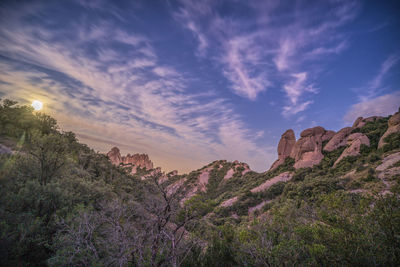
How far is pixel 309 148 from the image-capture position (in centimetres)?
4356

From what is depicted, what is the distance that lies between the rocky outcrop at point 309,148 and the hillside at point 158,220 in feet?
38.6

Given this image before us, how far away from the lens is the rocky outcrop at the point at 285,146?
51625mm

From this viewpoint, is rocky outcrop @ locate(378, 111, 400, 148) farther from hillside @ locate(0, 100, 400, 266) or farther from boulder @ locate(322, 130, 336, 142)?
boulder @ locate(322, 130, 336, 142)

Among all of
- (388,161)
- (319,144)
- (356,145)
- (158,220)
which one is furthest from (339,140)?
(158,220)

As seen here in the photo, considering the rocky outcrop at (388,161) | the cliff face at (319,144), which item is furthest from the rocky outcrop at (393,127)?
the rocky outcrop at (388,161)

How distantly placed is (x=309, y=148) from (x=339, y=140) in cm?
746

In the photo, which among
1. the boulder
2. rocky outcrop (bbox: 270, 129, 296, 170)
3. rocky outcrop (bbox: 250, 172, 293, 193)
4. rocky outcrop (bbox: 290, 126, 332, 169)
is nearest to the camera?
rocky outcrop (bbox: 250, 172, 293, 193)

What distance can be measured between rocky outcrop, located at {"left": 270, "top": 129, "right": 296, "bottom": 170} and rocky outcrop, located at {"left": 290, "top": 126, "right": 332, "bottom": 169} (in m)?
2.81

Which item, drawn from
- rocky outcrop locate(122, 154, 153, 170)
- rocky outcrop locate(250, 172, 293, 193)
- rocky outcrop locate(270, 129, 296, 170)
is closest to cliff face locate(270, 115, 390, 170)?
rocky outcrop locate(270, 129, 296, 170)

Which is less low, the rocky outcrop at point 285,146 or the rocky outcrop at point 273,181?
the rocky outcrop at point 285,146

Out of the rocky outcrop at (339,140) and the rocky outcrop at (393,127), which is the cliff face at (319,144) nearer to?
the rocky outcrop at (339,140)

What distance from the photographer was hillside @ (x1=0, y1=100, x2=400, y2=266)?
5.38m

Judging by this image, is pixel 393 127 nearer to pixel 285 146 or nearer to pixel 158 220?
pixel 285 146

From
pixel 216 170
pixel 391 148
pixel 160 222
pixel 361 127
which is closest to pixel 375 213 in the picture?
pixel 160 222
